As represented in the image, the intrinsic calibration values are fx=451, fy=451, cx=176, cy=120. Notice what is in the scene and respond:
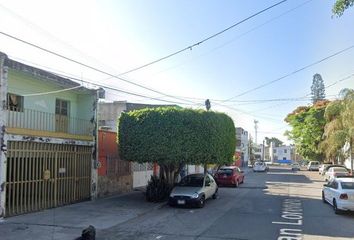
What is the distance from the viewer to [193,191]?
2023 centimetres

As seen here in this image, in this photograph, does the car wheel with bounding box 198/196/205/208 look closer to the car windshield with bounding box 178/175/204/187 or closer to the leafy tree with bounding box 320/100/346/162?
the car windshield with bounding box 178/175/204/187

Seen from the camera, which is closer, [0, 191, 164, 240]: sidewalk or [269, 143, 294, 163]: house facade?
[0, 191, 164, 240]: sidewalk

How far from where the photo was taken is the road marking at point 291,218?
13273 millimetres

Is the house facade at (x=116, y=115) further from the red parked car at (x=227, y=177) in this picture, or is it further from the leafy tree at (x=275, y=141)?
the leafy tree at (x=275, y=141)

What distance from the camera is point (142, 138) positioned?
69.3 ft

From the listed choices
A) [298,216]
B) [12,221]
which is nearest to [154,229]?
[12,221]

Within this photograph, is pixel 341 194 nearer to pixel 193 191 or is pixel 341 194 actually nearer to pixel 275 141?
pixel 193 191

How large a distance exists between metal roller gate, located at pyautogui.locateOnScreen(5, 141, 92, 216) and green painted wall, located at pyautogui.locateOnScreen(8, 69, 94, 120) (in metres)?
2.09

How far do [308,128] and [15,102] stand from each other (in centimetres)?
5402

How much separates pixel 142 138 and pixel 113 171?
16.1 ft

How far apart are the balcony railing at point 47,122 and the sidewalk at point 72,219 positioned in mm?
3616

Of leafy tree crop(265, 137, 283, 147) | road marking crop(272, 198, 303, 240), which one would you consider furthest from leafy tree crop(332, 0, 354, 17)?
leafy tree crop(265, 137, 283, 147)

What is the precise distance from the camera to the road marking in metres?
13.3

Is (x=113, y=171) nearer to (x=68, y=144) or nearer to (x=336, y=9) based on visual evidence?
(x=68, y=144)
